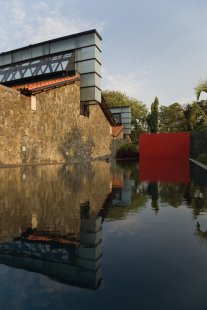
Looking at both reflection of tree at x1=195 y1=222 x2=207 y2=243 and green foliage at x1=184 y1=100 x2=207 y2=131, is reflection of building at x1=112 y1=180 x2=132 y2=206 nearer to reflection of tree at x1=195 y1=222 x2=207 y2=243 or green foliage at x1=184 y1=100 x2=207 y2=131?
reflection of tree at x1=195 y1=222 x2=207 y2=243

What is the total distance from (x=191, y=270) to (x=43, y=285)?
4.30ft

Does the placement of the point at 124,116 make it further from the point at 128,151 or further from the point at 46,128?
the point at 46,128

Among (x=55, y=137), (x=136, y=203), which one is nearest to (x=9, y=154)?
(x=55, y=137)

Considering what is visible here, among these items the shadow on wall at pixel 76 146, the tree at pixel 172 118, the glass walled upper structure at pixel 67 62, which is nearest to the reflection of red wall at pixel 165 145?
the shadow on wall at pixel 76 146

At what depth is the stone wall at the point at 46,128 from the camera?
61.1 feet

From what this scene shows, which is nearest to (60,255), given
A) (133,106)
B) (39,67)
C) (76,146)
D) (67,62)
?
(76,146)

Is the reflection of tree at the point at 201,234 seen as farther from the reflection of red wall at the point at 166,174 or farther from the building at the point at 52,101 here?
the building at the point at 52,101

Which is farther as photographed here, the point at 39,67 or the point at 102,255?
the point at 39,67

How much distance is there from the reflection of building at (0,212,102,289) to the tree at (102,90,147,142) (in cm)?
5322

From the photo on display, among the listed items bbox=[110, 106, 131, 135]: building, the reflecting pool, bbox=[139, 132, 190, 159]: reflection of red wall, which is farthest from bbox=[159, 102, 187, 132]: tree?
the reflecting pool

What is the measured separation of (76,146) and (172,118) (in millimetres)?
39685

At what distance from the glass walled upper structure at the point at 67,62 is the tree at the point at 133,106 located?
2921 centimetres

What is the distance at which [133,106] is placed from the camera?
58000 mm

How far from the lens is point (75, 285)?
8.00ft
